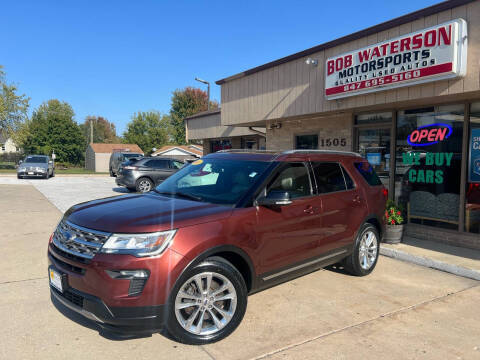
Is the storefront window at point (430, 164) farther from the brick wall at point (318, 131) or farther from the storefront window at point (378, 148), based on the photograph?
the brick wall at point (318, 131)

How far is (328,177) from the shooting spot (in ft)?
15.3

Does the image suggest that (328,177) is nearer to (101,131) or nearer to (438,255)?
(438,255)

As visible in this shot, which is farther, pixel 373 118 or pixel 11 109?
pixel 11 109

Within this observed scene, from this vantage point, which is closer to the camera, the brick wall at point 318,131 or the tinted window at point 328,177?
the tinted window at point 328,177

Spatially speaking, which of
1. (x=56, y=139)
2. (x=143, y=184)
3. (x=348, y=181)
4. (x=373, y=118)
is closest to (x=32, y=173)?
(x=143, y=184)

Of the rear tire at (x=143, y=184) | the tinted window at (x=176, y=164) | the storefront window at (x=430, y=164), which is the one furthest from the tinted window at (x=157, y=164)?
the storefront window at (x=430, y=164)

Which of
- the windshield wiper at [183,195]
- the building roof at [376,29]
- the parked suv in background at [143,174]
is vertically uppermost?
the building roof at [376,29]

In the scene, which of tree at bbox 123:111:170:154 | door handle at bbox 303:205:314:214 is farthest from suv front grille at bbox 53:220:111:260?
tree at bbox 123:111:170:154

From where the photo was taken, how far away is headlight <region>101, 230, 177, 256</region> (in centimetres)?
292

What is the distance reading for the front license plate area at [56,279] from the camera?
315cm

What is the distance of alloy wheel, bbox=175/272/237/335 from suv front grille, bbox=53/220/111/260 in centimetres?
79

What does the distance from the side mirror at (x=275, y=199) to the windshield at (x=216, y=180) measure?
0.22m

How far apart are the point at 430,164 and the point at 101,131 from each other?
3941 inches

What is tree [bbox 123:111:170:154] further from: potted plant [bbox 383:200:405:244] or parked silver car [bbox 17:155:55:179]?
potted plant [bbox 383:200:405:244]
